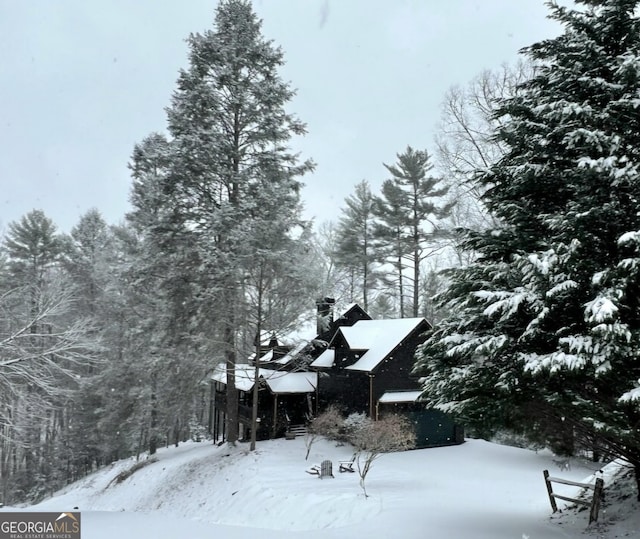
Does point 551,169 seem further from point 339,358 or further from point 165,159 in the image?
point 339,358

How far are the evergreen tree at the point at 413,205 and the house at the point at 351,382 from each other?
22.6 feet

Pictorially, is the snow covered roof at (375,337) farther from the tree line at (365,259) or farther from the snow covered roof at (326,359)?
the tree line at (365,259)

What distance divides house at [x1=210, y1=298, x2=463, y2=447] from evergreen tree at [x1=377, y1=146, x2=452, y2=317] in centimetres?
689

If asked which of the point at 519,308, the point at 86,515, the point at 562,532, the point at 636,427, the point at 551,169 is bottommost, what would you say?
the point at 86,515

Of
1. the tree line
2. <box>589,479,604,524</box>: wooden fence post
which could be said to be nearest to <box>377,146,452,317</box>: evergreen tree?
the tree line

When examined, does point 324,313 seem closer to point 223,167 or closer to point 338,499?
point 223,167

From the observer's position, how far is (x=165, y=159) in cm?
1803

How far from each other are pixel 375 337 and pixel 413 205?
10.5 metres

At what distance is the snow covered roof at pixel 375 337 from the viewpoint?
2150cm

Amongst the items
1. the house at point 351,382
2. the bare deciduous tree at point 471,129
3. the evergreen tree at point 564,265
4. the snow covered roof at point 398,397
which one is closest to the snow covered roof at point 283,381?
the house at point 351,382

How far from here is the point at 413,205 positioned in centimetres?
2939

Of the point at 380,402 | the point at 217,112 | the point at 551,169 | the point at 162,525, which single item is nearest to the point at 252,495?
the point at 162,525

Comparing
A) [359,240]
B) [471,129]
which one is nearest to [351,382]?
[471,129]

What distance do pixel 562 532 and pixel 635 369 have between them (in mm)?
3688
